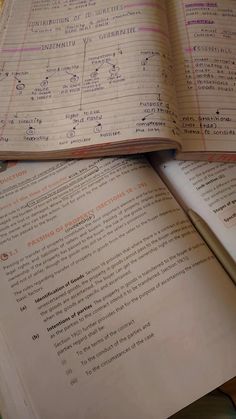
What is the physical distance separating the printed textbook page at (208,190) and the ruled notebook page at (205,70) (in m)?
0.02

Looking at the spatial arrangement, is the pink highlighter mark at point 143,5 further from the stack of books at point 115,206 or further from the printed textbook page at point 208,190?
the printed textbook page at point 208,190

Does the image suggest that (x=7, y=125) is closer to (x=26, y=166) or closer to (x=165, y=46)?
(x=26, y=166)

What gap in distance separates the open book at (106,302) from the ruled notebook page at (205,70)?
8cm

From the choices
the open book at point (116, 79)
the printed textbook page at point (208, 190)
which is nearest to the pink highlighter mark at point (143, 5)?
the open book at point (116, 79)

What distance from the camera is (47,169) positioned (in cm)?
36

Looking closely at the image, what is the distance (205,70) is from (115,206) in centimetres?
21

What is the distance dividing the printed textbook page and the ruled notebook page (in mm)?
23

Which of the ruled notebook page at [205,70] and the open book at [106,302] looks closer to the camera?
the open book at [106,302]

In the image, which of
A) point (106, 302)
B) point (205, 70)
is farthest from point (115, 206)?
point (205, 70)

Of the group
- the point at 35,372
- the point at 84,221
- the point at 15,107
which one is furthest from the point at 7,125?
the point at 35,372

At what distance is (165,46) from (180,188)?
18cm

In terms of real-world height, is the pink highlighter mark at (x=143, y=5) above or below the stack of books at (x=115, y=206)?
above

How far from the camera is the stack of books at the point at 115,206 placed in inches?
10.1

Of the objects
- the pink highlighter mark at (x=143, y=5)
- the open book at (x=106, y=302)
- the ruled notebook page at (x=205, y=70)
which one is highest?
the pink highlighter mark at (x=143, y=5)
